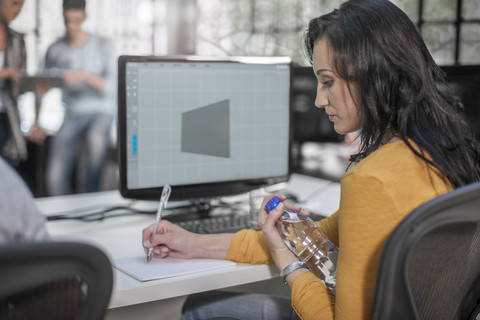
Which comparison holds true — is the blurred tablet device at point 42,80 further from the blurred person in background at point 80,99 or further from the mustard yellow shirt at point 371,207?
the mustard yellow shirt at point 371,207

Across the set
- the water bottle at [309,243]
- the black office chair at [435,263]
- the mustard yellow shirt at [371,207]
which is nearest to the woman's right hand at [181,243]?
the water bottle at [309,243]

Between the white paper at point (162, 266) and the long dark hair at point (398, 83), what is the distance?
0.44 metres

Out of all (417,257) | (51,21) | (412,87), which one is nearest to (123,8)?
(51,21)

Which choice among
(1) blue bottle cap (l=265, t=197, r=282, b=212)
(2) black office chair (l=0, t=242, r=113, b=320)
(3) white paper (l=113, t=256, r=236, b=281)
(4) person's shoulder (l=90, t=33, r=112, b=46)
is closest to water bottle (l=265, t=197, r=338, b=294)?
(1) blue bottle cap (l=265, t=197, r=282, b=212)

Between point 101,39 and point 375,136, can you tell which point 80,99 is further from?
point 375,136

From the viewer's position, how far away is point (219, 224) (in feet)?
4.68

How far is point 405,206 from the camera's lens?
89cm

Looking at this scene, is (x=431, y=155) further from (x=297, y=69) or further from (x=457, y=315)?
(x=297, y=69)

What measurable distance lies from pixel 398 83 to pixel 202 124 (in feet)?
2.12

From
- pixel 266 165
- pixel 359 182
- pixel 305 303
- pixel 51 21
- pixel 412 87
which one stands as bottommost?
pixel 305 303

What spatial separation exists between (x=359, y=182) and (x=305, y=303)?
270mm

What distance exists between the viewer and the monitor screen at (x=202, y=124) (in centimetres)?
142

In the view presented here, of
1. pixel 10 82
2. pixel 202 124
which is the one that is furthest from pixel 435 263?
pixel 10 82

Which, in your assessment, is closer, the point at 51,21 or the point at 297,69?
the point at 297,69
